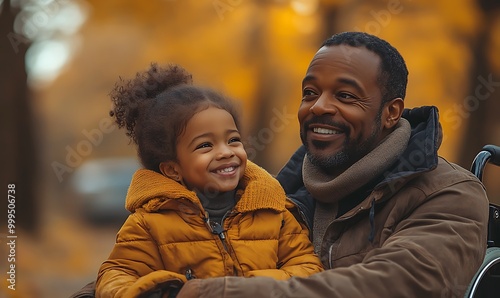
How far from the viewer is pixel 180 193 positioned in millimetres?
2727

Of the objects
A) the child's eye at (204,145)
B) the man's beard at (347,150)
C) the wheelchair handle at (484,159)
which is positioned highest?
the child's eye at (204,145)

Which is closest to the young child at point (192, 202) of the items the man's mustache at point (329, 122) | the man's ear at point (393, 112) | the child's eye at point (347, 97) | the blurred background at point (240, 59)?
the man's mustache at point (329, 122)

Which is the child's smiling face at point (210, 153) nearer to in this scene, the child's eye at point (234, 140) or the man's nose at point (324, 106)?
the child's eye at point (234, 140)

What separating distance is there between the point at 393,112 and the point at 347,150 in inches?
10.5

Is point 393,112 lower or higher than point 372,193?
higher

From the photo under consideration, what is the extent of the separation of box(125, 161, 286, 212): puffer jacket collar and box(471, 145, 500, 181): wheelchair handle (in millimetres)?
804

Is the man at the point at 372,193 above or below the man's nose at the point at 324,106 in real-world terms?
below

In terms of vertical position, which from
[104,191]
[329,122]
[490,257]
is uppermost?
[329,122]

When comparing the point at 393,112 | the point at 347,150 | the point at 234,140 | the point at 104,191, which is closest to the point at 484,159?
the point at 393,112

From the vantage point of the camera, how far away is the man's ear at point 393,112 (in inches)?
121

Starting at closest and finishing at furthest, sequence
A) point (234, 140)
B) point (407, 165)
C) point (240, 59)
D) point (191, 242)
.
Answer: point (191, 242) → point (407, 165) → point (234, 140) → point (240, 59)

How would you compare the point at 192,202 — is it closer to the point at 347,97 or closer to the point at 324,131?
the point at 324,131

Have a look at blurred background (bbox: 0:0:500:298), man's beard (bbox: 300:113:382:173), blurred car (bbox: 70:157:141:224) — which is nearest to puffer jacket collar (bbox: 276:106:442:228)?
man's beard (bbox: 300:113:382:173)

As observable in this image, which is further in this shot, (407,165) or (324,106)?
(324,106)
